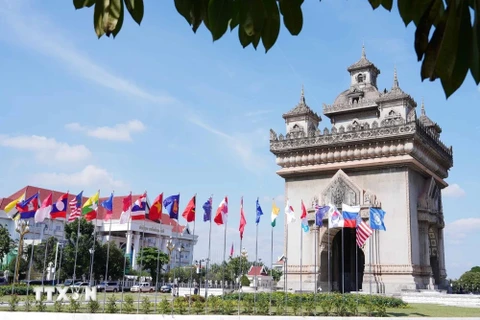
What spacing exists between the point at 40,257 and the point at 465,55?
62.7m

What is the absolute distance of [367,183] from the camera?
108 feet

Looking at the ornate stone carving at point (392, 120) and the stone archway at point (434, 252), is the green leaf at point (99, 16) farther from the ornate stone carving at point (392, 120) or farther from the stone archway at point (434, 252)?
the stone archway at point (434, 252)

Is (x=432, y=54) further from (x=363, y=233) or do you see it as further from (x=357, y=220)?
(x=357, y=220)

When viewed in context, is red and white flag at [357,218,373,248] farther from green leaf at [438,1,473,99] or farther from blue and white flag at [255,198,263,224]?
green leaf at [438,1,473,99]

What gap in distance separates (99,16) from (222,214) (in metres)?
24.4

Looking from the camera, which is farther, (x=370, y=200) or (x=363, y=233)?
(x=370, y=200)

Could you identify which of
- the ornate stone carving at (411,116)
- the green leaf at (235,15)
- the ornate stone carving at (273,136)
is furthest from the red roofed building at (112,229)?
the green leaf at (235,15)

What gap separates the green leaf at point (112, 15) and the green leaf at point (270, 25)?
706mm

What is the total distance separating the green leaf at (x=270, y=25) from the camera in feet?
7.95

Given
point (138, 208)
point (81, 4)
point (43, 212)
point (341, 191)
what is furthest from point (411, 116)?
point (81, 4)

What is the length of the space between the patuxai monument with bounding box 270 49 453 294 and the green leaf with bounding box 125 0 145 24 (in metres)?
29.2

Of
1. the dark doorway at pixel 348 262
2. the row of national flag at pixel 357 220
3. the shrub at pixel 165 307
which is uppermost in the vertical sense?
the row of national flag at pixel 357 220

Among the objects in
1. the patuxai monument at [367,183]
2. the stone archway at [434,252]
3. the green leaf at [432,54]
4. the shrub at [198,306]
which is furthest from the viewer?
the stone archway at [434,252]

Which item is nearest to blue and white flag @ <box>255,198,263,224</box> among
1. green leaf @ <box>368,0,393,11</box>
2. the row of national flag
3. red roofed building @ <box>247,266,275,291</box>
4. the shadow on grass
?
the row of national flag
